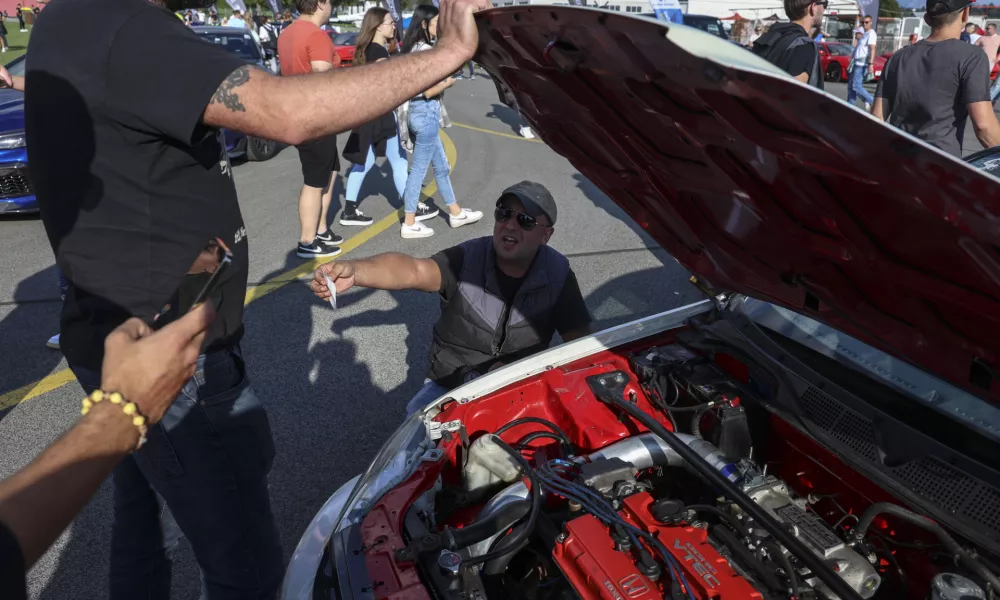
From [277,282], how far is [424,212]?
1.80 metres

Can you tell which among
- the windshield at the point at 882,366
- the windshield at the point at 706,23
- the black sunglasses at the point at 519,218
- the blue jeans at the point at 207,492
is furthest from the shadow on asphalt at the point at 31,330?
the windshield at the point at 706,23

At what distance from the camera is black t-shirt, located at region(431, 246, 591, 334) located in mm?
2852

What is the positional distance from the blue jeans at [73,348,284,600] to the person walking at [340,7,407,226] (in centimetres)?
416

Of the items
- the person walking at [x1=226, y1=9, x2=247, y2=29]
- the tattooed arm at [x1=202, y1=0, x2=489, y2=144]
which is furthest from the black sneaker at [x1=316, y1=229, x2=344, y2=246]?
the person walking at [x1=226, y1=9, x2=247, y2=29]

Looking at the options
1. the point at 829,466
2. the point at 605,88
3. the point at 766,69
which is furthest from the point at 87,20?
the point at 829,466

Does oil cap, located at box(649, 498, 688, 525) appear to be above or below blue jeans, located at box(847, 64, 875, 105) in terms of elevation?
above

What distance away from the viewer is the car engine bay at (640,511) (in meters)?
1.59

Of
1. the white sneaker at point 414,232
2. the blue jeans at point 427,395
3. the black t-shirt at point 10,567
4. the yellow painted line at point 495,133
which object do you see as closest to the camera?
the black t-shirt at point 10,567

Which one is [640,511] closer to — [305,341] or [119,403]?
[119,403]

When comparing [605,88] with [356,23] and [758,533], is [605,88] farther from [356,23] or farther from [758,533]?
[356,23]

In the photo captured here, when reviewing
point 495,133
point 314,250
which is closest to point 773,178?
point 314,250

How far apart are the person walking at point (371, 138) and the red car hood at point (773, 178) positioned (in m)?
3.94

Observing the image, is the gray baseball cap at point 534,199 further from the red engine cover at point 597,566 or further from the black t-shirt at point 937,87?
the black t-shirt at point 937,87

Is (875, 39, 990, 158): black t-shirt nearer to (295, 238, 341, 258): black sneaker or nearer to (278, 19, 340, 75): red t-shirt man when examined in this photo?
(278, 19, 340, 75): red t-shirt man
